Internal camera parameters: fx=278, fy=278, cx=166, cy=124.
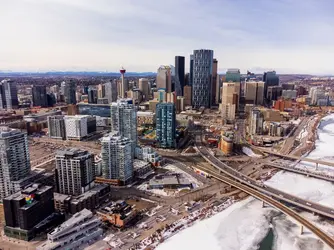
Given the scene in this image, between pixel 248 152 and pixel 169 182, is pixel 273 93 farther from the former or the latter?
pixel 169 182

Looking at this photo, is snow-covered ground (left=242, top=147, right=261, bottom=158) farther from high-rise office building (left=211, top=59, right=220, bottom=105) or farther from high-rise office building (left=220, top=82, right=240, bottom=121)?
high-rise office building (left=211, top=59, right=220, bottom=105)

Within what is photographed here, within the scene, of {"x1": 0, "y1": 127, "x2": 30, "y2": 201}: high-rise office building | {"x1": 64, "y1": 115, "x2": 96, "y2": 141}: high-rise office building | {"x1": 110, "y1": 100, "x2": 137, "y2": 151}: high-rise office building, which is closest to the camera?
{"x1": 0, "y1": 127, "x2": 30, "y2": 201}: high-rise office building

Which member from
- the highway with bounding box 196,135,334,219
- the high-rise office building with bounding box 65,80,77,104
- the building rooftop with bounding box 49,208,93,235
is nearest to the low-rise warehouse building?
the highway with bounding box 196,135,334,219

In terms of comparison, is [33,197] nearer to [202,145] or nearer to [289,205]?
[289,205]

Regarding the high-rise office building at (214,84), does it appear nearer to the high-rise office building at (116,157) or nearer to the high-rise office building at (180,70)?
the high-rise office building at (180,70)

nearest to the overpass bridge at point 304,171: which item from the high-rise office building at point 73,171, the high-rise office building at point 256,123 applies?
the high-rise office building at point 256,123
